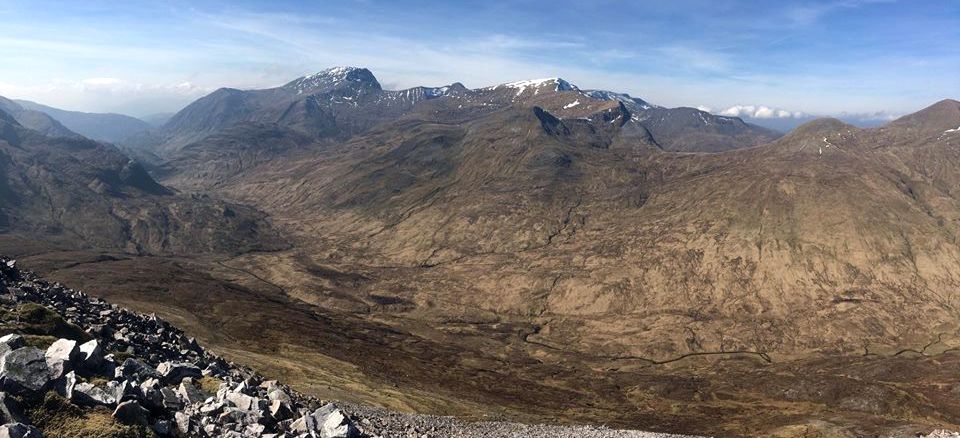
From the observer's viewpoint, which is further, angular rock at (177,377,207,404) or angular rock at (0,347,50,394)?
angular rock at (177,377,207,404)

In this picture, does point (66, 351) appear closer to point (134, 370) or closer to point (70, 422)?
point (134, 370)

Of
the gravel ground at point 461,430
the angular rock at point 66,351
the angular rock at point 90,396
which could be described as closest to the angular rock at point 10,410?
the angular rock at point 90,396

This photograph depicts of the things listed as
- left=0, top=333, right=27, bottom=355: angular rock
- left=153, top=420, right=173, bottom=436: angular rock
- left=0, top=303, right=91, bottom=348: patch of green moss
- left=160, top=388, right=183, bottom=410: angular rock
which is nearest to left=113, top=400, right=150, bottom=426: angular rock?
left=153, top=420, right=173, bottom=436: angular rock

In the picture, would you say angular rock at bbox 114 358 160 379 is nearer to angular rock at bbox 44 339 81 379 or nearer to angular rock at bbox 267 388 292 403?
angular rock at bbox 44 339 81 379

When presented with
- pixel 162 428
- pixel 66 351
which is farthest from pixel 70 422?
pixel 66 351

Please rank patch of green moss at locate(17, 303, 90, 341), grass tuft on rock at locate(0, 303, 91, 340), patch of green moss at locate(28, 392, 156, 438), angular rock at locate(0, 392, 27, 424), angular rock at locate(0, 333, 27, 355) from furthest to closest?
patch of green moss at locate(17, 303, 90, 341) → grass tuft on rock at locate(0, 303, 91, 340) → angular rock at locate(0, 333, 27, 355) → patch of green moss at locate(28, 392, 156, 438) → angular rock at locate(0, 392, 27, 424)

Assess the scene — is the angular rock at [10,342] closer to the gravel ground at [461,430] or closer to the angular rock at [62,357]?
the angular rock at [62,357]

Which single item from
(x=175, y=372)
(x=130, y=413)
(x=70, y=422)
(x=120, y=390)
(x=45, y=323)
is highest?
(x=120, y=390)
